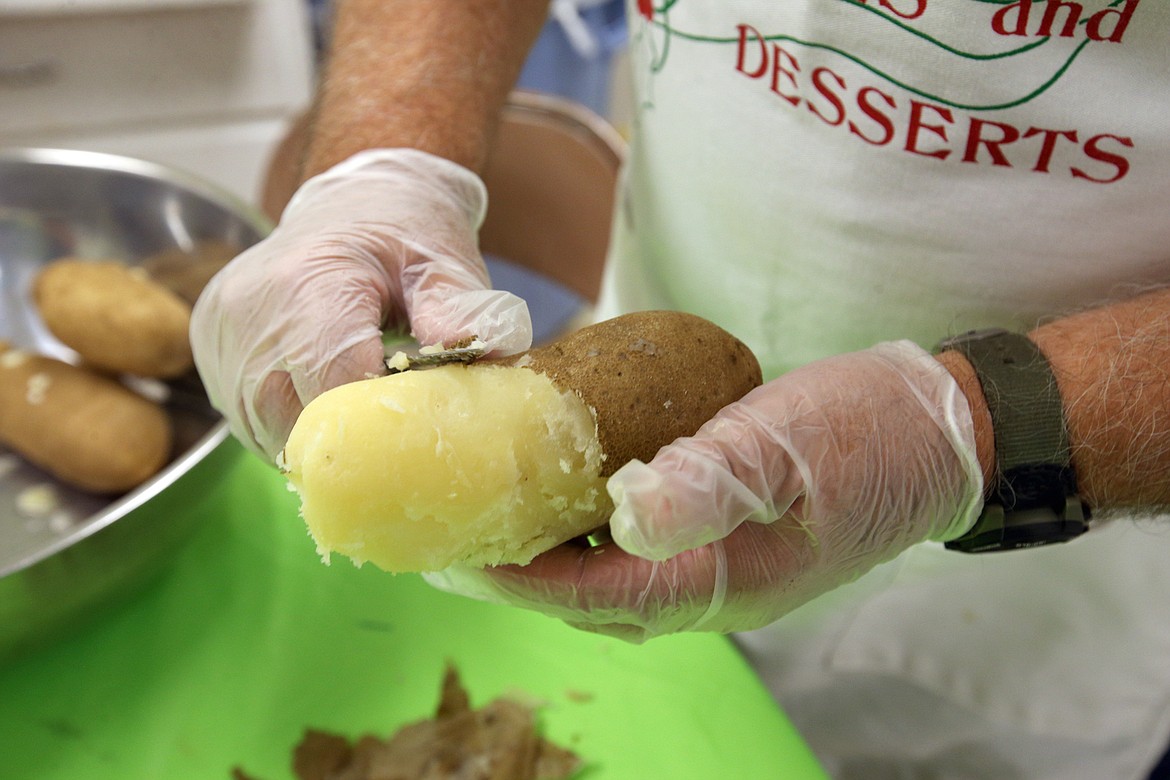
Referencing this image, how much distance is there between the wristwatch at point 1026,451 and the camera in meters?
0.66

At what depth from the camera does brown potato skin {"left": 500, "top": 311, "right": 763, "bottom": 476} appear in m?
0.68

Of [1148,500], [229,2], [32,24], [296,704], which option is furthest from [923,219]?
[32,24]

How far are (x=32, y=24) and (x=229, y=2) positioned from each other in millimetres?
437

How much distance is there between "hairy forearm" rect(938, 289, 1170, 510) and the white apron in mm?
141

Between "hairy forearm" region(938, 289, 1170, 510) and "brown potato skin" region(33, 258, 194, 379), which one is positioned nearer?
"hairy forearm" region(938, 289, 1170, 510)

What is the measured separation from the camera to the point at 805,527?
0.66 metres

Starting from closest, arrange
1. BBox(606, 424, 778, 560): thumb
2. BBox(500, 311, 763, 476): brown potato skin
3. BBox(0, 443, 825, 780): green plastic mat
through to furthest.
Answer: BBox(606, 424, 778, 560): thumb
BBox(500, 311, 763, 476): brown potato skin
BBox(0, 443, 825, 780): green plastic mat

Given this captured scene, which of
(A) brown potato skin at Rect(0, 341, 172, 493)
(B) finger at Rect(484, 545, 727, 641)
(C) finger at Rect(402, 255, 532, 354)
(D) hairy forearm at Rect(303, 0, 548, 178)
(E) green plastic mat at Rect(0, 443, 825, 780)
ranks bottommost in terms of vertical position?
(E) green plastic mat at Rect(0, 443, 825, 780)

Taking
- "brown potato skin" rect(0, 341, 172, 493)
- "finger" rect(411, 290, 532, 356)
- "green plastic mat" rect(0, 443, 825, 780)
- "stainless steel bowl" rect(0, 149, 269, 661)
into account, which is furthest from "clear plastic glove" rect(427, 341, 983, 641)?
"brown potato skin" rect(0, 341, 172, 493)

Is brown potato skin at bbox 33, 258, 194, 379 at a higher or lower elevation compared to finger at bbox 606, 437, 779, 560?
lower

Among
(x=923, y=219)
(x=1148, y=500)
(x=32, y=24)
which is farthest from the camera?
(x=32, y=24)

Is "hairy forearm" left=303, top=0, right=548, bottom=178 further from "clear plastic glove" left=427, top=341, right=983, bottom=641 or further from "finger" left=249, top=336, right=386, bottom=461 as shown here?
"clear plastic glove" left=427, top=341, right=983, bottom=641

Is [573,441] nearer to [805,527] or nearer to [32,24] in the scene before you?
[805,527]

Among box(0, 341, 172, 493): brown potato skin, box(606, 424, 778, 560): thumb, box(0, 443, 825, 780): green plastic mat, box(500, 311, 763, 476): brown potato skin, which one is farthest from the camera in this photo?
box(0, 341, 172, 493): brown potato skin
